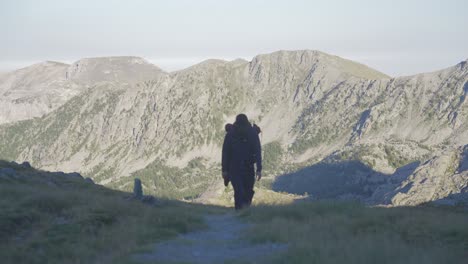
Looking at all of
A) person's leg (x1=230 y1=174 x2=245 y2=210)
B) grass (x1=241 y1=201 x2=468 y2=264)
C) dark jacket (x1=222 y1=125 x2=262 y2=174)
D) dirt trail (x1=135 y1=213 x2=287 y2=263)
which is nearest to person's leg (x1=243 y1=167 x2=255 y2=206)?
person's leg (x1=230 y1=174 x2=245 y2=210)

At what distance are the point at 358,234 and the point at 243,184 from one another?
→ 23.3 ft

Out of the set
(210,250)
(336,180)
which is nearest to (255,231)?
(210,250)

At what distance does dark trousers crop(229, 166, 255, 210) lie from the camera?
1770 centimetres

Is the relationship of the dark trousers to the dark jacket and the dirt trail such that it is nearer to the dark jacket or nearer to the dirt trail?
the dark jacket

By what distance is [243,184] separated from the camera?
1797 cm

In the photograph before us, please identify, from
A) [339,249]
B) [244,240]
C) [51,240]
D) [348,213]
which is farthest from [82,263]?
[348,213]

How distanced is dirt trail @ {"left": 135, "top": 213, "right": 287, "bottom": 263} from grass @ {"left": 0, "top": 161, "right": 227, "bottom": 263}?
459 mm

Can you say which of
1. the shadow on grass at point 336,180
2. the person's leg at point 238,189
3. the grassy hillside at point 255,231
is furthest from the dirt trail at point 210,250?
the shadow on grass at point 336,180

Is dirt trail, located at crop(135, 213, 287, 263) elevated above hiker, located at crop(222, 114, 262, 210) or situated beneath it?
situated beneath

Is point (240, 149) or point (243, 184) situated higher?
point (240, 149)

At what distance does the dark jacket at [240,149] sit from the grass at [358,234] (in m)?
2.27

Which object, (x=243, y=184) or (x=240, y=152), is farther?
(x=243, y=184)

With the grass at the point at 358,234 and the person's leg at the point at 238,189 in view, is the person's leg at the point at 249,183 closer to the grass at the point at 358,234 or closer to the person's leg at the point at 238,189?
the person's leg at the point at 238,189

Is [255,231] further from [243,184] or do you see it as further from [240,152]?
[243,184]
